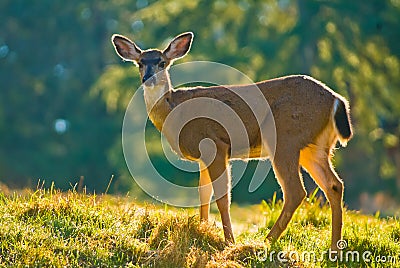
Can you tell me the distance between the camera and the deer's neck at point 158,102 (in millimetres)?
7680

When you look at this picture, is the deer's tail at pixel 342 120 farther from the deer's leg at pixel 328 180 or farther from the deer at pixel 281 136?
the deer's leg at pixel 328 180

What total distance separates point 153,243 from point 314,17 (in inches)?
560

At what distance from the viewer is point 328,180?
7039 millimetres

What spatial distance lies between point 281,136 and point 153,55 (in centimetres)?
165

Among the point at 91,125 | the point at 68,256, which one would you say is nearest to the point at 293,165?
the point at 68,256

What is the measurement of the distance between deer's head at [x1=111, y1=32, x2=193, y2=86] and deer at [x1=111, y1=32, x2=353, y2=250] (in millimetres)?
16

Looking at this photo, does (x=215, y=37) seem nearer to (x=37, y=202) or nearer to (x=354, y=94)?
(x=354, y=94)

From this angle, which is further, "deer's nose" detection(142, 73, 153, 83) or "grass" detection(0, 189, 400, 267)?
"deer's nose" detection(142, 73, 153, 83)

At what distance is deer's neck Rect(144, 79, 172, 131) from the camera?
7.68 meters

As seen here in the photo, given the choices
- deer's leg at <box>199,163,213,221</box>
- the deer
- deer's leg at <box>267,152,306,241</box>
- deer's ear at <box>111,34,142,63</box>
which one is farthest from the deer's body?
deer's ear at <box>111,34,142,63</box>

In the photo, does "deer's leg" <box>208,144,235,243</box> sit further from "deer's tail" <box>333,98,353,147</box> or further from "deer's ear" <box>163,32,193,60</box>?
"deer's ear" <box>163,32,193,60</box>

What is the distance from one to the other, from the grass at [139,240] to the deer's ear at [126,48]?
1.55 meters

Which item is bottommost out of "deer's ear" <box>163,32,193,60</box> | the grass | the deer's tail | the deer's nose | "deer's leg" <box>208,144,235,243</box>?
the grass

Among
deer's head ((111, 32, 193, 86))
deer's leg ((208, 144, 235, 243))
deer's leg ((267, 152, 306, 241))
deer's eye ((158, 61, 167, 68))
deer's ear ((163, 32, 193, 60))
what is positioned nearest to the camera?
deer's leg ((267, 152, 306, 241))
